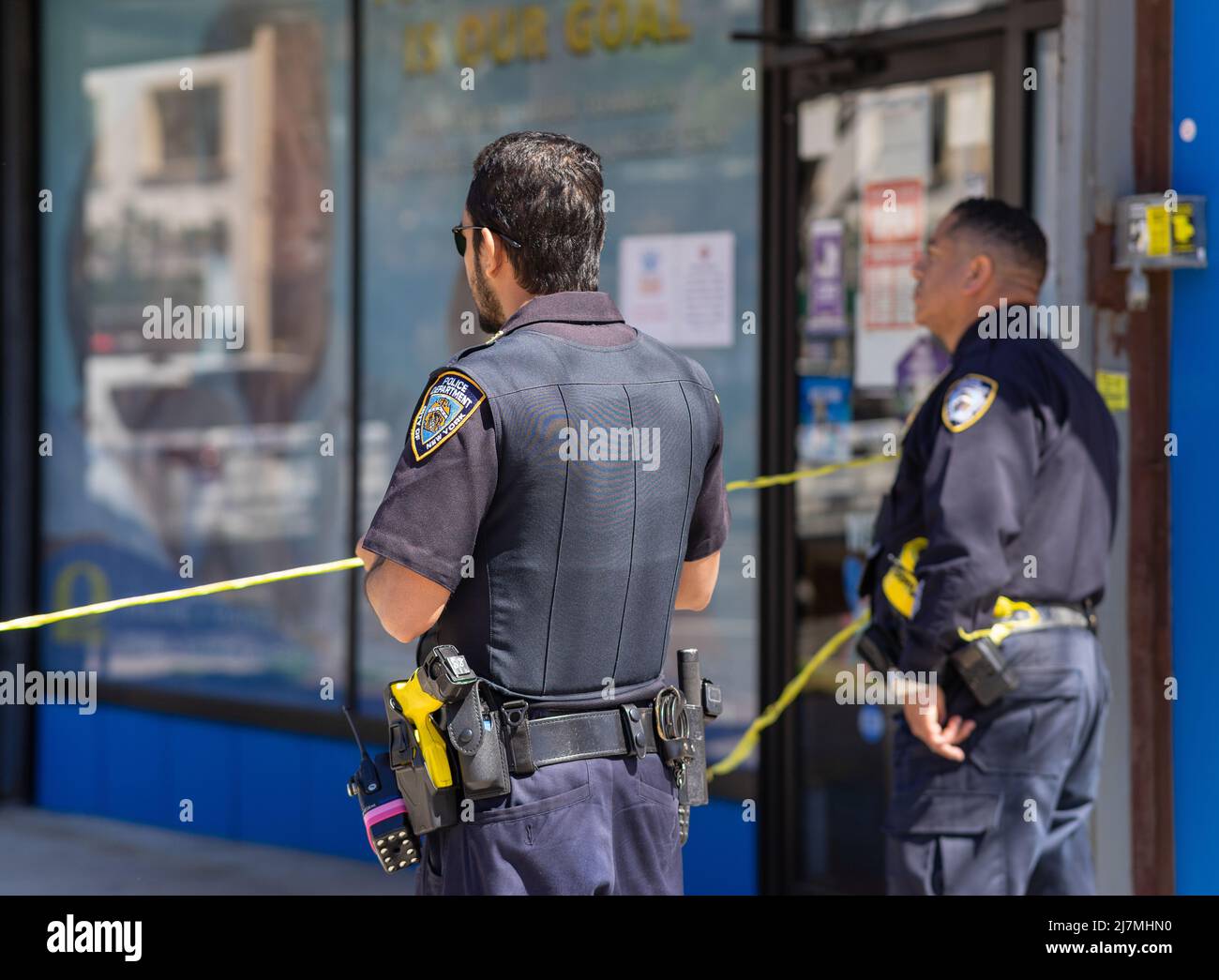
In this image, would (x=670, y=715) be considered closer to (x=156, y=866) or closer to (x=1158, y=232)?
(x=1158, y=232)

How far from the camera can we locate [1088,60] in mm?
4414

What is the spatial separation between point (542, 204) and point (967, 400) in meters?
1.37

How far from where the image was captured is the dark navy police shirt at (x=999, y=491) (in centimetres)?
379

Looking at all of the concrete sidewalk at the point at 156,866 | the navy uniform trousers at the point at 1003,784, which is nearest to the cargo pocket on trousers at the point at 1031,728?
the navy uniform trousers at the point at 1003,784

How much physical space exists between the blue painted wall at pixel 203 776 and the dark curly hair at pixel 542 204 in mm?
3769

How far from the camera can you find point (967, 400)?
3906 millimetres

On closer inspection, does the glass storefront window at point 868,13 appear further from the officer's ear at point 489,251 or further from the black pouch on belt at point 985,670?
the officer's ear at point 489,251

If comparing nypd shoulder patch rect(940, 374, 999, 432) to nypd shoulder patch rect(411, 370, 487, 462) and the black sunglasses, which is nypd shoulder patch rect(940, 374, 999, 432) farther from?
nypd shoulder patch rect(411, 370, 487, 462)

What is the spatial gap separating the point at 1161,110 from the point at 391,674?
3.52 metres

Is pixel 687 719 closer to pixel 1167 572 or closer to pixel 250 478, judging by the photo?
pixel 1167 572

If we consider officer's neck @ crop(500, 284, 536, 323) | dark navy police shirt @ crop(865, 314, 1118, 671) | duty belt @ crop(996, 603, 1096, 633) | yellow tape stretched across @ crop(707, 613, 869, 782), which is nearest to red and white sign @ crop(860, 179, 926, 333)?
yellow tape stretched across @ crop(707, 613, 869, 782)

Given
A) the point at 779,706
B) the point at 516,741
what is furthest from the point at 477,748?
the point at 779,706
